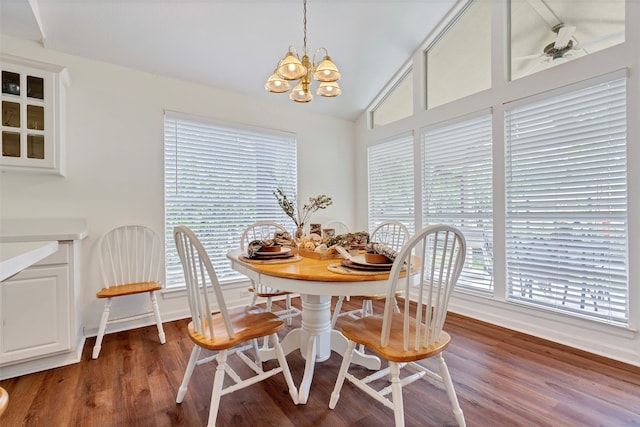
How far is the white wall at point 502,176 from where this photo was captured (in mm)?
2068

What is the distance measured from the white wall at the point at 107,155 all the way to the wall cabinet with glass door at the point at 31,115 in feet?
0.83

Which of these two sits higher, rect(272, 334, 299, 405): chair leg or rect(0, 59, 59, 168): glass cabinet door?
rect(0, 59, 59, 168): glass cabinet door

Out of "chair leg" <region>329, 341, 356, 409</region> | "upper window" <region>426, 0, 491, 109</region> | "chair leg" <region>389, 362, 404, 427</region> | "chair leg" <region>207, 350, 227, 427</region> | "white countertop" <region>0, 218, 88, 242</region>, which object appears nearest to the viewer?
"chair leg" <region>389, 362, 404, 427</region>

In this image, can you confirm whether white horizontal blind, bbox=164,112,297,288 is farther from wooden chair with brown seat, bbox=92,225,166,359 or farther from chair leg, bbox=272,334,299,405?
chair leg, bbox=272,334,299,405

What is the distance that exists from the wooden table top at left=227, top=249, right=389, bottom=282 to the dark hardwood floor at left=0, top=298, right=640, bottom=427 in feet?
2.52

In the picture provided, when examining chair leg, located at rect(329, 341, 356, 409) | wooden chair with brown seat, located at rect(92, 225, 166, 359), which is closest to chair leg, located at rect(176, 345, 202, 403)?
chair leg, located at rect(329, 341, 356, 409)

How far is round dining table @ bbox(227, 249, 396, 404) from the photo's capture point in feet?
4.63

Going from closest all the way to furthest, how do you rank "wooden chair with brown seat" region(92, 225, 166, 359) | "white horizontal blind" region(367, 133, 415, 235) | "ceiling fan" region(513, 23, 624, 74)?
"ceiling fan" region(513, 23, 624, 74)
"wooden chair with brown seat" region(92, 225, 166, 359)
"white horizontal blind" region(367, 133, 415, 235)

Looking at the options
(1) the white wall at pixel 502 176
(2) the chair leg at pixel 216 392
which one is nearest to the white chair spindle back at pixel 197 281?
(2) the chair leg at pixel 216 392

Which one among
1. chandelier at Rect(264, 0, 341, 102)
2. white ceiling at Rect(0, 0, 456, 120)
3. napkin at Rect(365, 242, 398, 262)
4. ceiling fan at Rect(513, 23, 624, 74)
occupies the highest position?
white ceiling at Rect(0, 0, 456, 120)

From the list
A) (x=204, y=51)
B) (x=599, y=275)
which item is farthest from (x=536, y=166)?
(x=204, y=51)

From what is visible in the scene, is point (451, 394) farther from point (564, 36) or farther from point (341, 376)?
point (564, 36)

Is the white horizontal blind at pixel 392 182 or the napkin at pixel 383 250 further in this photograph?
the white horizontal blind at pixel 392 182

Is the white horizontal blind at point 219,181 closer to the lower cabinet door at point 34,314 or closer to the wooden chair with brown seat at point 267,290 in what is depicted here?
the wooden chair with brown seat at point 267,290
